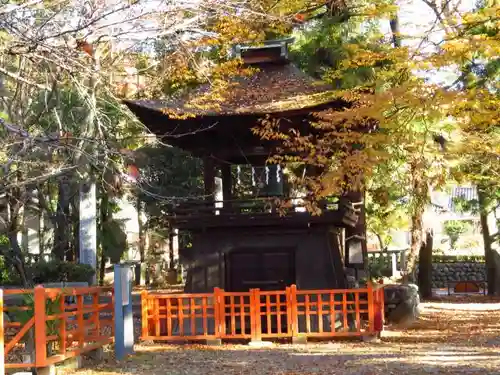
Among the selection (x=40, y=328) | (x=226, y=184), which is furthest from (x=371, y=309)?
(x=40, y=328)

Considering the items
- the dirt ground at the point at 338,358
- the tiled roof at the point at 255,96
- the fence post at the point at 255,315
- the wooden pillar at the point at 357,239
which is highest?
the tiled roof at the point at 255,96

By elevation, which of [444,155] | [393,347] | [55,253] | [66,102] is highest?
[66,102]

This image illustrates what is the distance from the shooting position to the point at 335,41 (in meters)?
20.7

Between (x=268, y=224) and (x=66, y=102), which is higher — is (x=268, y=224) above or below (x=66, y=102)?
below

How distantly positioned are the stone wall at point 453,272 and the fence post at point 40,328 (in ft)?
101

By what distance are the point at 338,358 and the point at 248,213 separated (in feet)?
15.6

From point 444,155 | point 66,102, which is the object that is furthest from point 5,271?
point 444,155

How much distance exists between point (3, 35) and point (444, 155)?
32.6ft

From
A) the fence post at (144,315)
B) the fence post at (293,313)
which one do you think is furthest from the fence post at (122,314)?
the fence post at (293,313)

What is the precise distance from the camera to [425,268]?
28984 millimetres

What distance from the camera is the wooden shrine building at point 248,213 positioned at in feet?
51.6

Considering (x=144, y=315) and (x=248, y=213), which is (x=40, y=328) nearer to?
(x=144, y=315)

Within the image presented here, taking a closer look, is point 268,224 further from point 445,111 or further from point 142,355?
point 445,111

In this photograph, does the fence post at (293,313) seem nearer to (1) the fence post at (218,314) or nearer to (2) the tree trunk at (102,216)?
(1) the fence post at (218,314)
